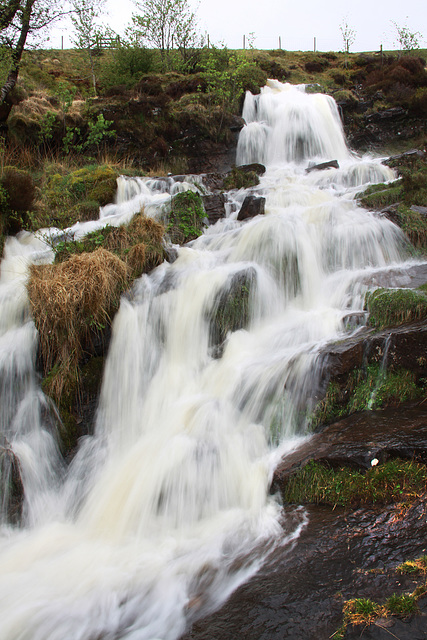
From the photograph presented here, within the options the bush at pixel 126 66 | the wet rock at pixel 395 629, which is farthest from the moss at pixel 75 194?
the bush at pixel 126 66

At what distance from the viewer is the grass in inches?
149

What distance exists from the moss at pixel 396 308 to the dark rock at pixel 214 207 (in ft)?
16.8

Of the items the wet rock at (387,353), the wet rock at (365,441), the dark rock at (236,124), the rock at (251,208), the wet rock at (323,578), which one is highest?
the dark rock at (236,124)

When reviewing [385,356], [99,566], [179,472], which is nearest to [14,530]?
[99,566]

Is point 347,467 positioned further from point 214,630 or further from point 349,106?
point 349,106

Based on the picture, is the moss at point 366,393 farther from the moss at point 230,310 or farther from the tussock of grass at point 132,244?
the tussock of grass at point 132,244

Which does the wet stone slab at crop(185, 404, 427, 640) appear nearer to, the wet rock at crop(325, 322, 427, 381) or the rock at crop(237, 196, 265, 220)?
the wet rock at crop(325, 322, 427, 381)

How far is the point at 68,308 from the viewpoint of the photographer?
6.23 m

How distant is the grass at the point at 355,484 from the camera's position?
12.5 ft

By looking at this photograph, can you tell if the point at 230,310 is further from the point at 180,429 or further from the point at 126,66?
the point at 126,66

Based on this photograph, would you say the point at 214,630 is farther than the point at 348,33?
No

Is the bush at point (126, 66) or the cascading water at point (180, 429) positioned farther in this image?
the bush at point (126, 66)

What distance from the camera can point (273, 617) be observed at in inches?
117

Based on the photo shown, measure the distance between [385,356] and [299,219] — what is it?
4231mm
